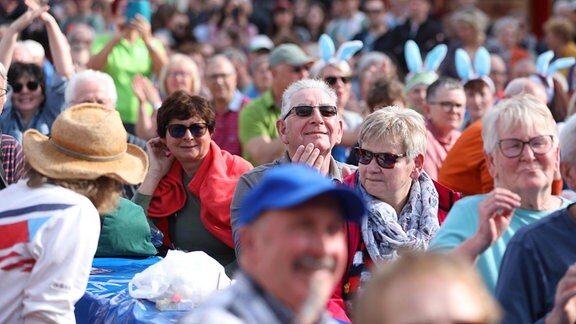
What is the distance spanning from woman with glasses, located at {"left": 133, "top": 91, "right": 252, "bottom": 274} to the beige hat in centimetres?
193

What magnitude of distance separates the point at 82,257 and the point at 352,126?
5115mm

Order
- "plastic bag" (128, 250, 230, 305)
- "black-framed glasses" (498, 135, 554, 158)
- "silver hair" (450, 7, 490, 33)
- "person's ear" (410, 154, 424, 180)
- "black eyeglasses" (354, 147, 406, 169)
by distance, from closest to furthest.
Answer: "black-framed glasses" (498, 135, 554, 158) < "plastic bag" (128, 250, 230, 305) < "black eyeglasses" (354, 147, 406, 169) < "person's ear" (410, 154, 424, 180) < "silver hair" (450, 7, 490, 33)

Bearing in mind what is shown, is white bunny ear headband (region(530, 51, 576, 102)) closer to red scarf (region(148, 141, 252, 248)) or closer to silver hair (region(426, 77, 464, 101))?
silver hair (region(426, 77, 464, 101))

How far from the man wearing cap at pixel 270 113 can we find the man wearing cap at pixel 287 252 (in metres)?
5.45

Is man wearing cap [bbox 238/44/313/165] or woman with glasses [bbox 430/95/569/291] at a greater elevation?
woman with glasses [bbox 430/95/569/291]

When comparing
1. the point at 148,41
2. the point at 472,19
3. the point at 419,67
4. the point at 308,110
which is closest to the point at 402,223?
the point at 308,110

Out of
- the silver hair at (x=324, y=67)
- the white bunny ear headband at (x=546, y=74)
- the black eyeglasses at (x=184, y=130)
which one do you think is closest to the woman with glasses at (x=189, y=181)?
the black eyeglasses at (x=184, y=130)

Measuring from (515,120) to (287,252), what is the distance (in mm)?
1983

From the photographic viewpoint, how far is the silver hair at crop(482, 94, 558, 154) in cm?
439

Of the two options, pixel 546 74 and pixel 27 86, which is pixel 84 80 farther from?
pixel 546 74

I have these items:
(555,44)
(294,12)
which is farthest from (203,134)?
(294,12)

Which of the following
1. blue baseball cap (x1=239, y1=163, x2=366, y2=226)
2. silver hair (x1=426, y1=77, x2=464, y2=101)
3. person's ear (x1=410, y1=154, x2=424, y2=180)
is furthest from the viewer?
silver hair (x1=426, y1=77, x2=464, y2=101)

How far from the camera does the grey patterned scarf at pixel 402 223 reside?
5.15 meters

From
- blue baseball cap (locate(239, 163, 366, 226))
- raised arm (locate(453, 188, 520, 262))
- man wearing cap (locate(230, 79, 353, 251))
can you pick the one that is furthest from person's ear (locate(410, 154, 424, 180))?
blue baseball cap (locate(239, 163, 366, 226))
